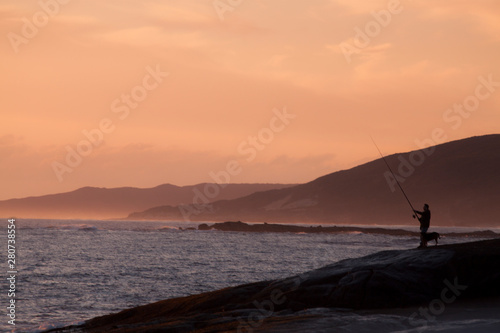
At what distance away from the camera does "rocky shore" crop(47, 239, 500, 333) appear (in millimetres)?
14312

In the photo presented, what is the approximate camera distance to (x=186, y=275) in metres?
35.8

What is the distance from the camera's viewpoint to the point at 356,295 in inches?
618

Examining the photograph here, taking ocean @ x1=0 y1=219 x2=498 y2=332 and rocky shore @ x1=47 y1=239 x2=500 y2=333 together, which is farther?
ocean @ x1=0 y1=219 x2=498 y2=332

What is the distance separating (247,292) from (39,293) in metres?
14.3

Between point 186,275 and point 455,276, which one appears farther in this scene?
point 186,275

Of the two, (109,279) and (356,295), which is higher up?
(109,279)

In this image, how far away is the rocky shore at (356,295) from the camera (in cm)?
1431

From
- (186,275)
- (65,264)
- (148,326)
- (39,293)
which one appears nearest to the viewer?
(148,326)

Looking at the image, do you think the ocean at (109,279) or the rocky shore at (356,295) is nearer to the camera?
the rocky shore at (356,295)

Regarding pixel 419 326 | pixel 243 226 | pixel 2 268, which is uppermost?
pixel 243 226

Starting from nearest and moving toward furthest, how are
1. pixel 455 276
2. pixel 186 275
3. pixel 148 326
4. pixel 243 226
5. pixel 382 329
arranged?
pixel 382 329, pixel 148 326, pixel 455 276, pixel 186 275, pixel 243 226

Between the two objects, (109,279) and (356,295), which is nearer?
(356,295)

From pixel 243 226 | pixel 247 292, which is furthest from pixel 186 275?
pixel 243 226

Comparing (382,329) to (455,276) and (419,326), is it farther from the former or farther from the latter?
(455,276)
